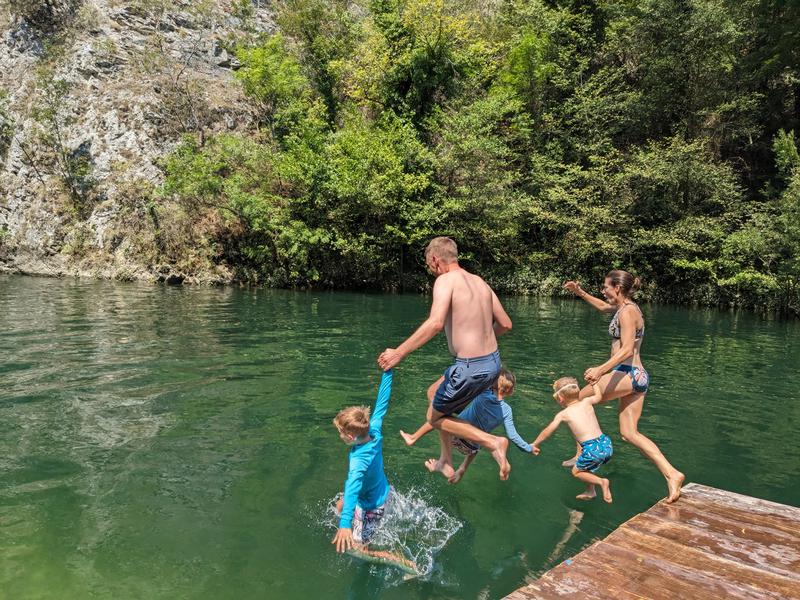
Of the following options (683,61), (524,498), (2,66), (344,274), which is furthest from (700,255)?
(2,66)

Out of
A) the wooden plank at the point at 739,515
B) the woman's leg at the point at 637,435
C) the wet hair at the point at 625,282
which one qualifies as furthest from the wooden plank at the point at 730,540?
the wet hair at the point at 625,282

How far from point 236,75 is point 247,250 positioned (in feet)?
42.1

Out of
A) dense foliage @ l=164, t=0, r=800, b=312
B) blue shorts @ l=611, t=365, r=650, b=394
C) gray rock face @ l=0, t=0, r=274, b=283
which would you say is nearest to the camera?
blue shorts @ l=611, t=365, r=650, b=394

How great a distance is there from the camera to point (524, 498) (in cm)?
617

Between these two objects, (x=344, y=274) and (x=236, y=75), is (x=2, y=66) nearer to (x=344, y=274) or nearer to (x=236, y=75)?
(x=236, y=75)

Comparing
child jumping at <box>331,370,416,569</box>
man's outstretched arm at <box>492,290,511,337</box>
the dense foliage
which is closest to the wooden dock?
child jumping at <box>331,370,416,569</box>

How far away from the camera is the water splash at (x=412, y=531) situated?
4.86m

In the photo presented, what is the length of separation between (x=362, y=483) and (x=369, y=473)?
0.44 feet

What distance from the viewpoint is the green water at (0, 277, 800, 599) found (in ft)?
15.3

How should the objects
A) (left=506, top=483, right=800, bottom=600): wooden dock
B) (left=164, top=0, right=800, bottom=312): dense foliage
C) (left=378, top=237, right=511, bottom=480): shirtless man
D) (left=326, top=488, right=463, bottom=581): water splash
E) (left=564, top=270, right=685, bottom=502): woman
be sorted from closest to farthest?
(left=506, top=483, right=800, bottom=600): wooden dock
(left=326, top=488, right=463, bottom=581): water splash
(left=378, top=237, right=511, bottom=480): shirtless man
(left=564, top=270, right=685, bottom=502): woman
(left=164, top=0, right=800, bottom=312): dense foliage

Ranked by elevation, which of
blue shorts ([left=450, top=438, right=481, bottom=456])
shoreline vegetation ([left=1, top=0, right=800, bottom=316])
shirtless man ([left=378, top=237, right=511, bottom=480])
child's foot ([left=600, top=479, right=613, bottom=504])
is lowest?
child's foot ([left=600, top=479, right=613, bottom=504])

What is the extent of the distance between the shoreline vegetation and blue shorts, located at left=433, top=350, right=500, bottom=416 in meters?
26.3

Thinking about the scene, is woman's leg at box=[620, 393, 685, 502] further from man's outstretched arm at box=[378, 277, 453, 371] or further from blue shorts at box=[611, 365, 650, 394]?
man's outstretched arm at box=[378, 277, 453, 371]

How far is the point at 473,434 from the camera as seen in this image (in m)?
5.65
